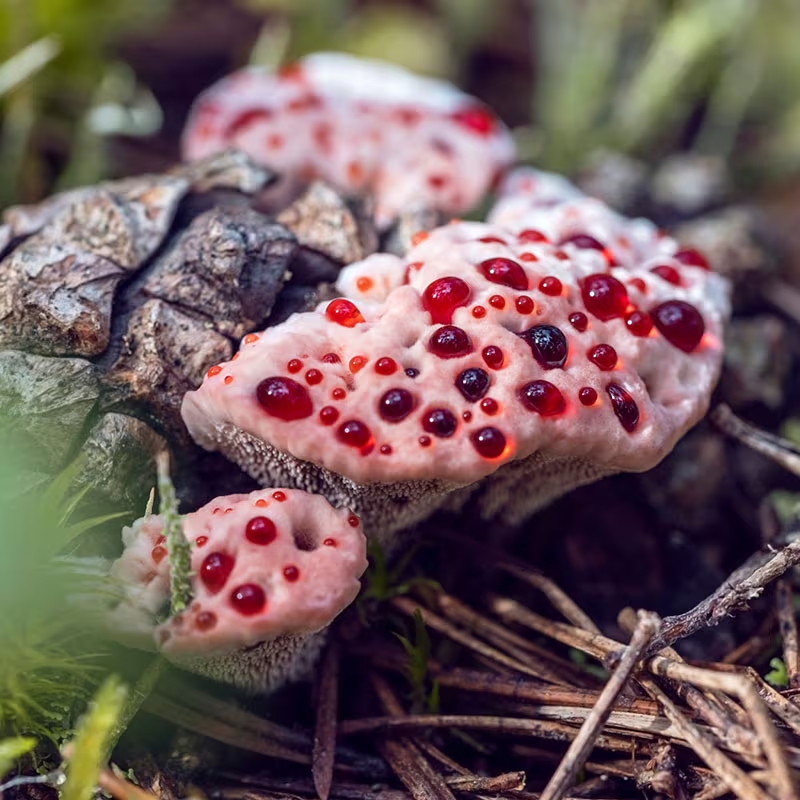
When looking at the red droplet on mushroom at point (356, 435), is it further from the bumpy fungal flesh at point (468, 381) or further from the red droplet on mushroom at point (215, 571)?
the red droplet on mushroom at point (215, 571)

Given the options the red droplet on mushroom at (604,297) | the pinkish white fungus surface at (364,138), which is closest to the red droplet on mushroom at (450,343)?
the red droplet on mushroom at (604,297)

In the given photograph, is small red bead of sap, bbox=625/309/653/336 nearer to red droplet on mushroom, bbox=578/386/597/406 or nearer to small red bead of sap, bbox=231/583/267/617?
red droplet on mushroom, bbox=578/386/597/406

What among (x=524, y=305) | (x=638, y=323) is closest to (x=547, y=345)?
(x=524, y=305)

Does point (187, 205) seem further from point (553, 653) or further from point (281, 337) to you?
point (553, 653)

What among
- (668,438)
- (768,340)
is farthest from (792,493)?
(668,438)

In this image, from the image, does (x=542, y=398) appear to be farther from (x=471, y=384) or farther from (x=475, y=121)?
(x=475, y=121)
